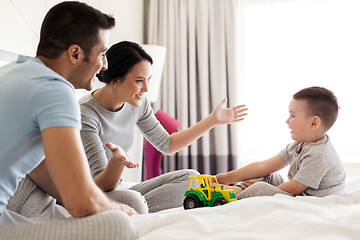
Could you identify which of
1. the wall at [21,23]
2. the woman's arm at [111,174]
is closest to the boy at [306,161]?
the woman's arm at [111,174]

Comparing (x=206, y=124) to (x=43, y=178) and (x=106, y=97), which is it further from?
(x=43, y=178)

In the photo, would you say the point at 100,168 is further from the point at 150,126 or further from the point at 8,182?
the point at 8,182

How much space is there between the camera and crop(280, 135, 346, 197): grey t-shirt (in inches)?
68.4

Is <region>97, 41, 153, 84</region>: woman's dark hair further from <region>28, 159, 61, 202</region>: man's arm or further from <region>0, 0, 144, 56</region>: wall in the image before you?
<region>28, 159, 61, 202</region>: man's arm

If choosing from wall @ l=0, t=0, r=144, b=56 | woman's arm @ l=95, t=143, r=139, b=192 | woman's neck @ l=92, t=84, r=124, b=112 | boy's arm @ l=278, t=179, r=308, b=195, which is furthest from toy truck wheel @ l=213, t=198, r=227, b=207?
wall @ l=0, t=0, r=144, b=56

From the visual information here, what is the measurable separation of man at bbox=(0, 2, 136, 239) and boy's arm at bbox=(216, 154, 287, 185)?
1180mm

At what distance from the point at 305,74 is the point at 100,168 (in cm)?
289

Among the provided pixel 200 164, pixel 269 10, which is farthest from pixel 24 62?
pixel 269 10

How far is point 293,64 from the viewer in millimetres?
4043

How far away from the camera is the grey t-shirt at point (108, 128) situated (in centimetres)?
177

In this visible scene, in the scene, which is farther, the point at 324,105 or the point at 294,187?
the point at 324,105

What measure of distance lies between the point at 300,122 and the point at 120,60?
0.98m

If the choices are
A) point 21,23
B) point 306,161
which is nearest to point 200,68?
point 21,23

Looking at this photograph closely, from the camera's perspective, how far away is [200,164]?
4.16 meters
